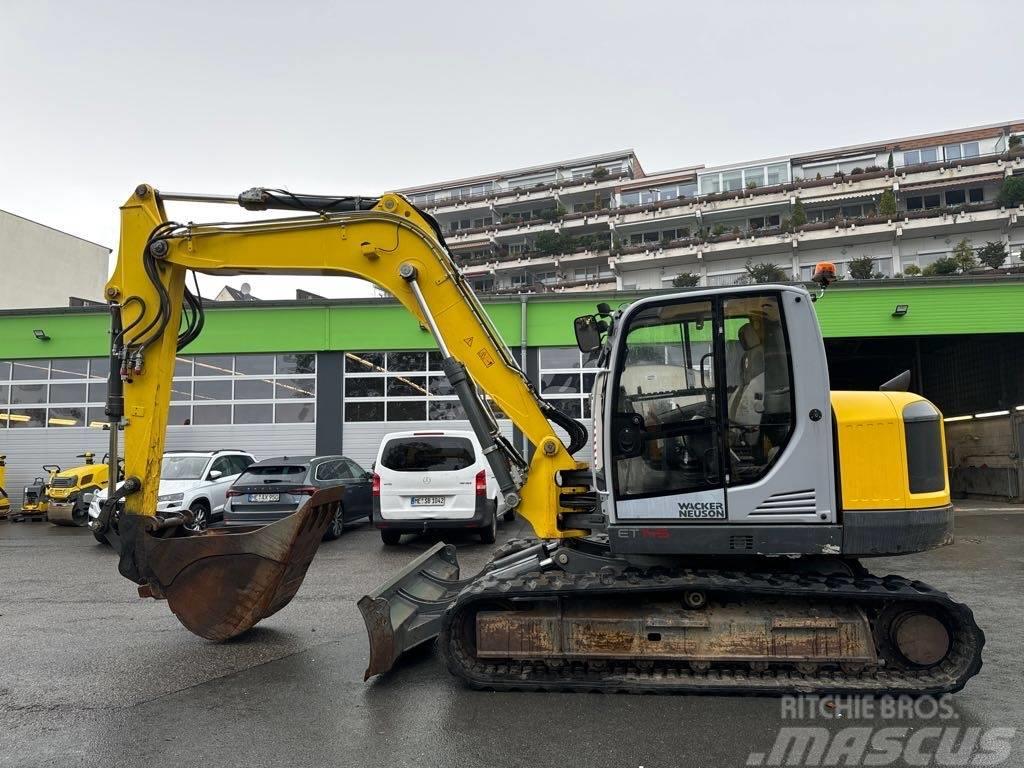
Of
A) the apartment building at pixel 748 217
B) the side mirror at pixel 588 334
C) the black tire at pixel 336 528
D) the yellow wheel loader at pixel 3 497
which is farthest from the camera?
the apartment building at pixel 748 217

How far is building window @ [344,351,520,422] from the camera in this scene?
1867cm

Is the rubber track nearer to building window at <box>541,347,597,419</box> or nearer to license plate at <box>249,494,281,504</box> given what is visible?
license plate at <box>249,494,281,504</box>

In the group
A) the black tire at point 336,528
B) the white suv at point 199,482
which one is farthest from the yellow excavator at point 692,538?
the white suv at point 199,482

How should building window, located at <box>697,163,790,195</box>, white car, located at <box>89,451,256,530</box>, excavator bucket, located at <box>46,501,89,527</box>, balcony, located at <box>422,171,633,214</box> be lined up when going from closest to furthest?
white car, located at <box>89,451,256,530</box>
excavator bucket, located at <box>46,501,89,527</box>
building window, located at <box>697,163,790,195</box>
balcony, located at <box>422,171,633,214</box>

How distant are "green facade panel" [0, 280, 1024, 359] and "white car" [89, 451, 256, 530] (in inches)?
200

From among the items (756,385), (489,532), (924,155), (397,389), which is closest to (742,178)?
(924,155)

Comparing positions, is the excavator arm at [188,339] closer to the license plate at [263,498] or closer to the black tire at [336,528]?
the license plate at [263,498]

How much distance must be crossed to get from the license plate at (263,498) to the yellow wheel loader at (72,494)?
20.3 ft

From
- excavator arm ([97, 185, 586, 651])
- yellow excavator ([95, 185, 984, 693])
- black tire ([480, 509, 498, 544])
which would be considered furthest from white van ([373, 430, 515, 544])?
yellow excavator ([95, 185, 984, 693])

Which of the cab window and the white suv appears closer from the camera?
the cab window

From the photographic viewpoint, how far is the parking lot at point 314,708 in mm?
3848

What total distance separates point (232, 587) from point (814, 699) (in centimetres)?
445

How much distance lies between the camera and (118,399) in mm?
5742

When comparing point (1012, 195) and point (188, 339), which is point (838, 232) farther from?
point (188, 339)
